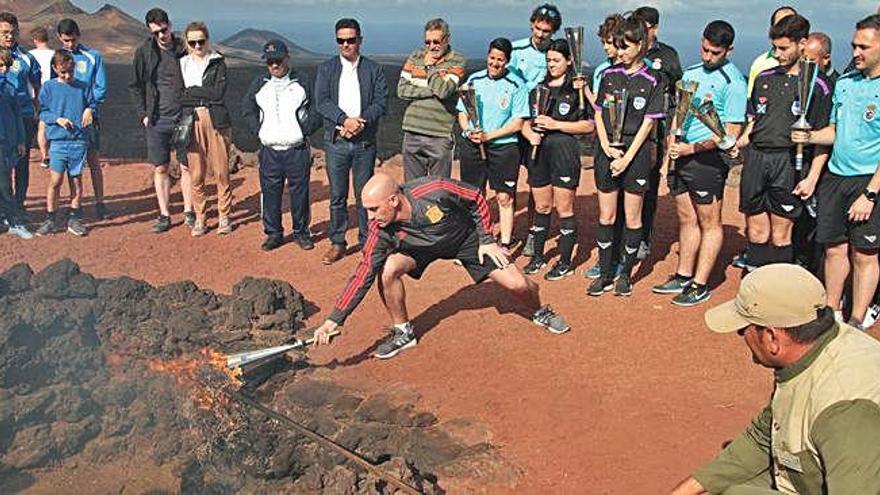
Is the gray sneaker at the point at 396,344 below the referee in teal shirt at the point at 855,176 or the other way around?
below

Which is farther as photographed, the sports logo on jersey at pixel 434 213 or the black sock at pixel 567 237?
the black sock at pixel 567 237

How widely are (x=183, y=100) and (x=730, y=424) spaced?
642cm

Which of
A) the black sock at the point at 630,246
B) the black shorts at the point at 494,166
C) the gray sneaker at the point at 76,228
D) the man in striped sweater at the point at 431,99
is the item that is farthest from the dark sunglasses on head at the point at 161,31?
the black sock at the point at 630,246

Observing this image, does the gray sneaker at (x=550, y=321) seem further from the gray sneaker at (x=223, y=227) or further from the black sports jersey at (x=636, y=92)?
the gray sneaker at (x=223, y=227)

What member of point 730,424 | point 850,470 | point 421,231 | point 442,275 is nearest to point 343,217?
point 442,275

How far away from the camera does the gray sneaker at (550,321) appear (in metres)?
7.10

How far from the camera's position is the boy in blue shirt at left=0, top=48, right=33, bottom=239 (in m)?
9.36

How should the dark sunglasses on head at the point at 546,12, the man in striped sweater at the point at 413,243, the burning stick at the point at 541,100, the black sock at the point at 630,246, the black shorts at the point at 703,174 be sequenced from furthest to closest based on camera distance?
1. the dark sunglasses on head at the point at 546,12
2. the burning stick at the point at 541,100
3. the black sock at the point at 630,246
4. the black shorts at the point at 703,174
5. the man in striped sweater at the point at 413,243

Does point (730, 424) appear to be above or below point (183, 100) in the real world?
below

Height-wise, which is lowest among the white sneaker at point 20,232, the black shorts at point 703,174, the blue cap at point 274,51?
the white sneaker at point 20,232

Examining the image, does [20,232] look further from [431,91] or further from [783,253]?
[783,253]

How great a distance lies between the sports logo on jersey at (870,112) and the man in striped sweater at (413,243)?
275cm

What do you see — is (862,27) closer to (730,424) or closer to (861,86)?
(861,86)

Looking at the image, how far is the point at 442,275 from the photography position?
8.52 meters
